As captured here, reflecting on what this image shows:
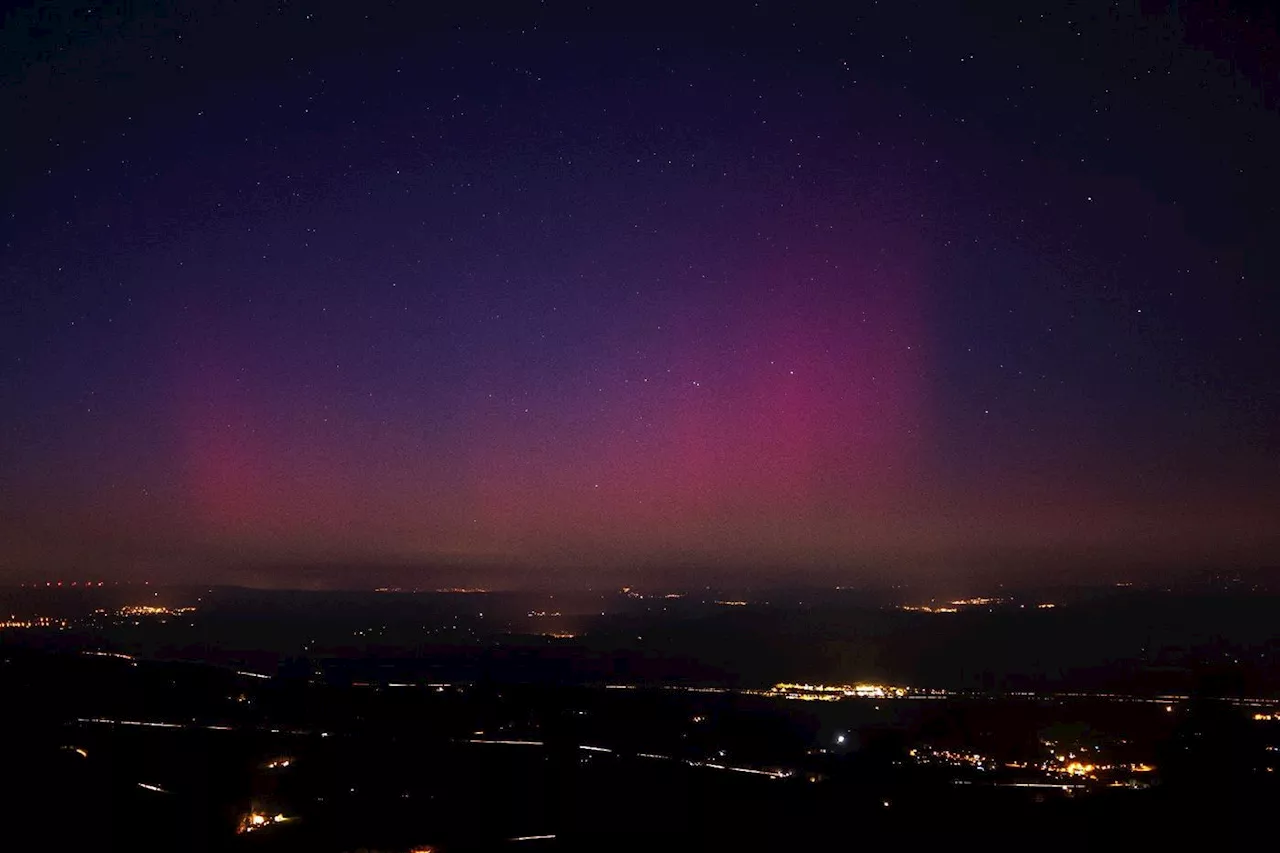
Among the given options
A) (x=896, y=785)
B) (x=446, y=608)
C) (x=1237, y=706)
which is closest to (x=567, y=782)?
(x=896, y=785)

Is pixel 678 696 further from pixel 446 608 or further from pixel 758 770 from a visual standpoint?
pixel 446 608

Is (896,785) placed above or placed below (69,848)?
below

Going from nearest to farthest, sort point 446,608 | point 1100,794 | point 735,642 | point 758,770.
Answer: point 1100,794, point 758,770, point 735,642, point 446,608

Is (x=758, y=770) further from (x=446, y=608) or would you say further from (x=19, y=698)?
(x=446, y=608)

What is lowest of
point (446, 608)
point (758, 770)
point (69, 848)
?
point (446, 608)

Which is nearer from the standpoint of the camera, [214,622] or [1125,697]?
[1125,697]

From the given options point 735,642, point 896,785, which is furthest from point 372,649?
point 896,785

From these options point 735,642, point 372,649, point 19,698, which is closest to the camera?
point 19,698

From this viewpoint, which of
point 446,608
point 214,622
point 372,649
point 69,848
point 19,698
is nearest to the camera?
point 69,848

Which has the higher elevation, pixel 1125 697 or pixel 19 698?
pixel 19 698
